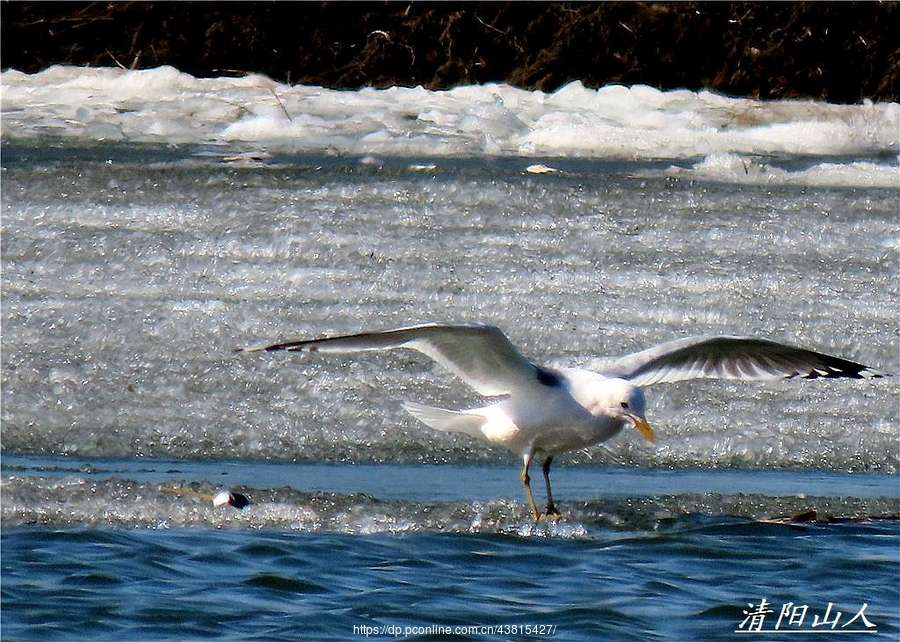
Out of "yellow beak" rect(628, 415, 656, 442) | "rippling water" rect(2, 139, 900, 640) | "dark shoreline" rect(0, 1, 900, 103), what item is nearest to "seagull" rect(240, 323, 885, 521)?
"yellow beak" rect(628, 415, 656, 442)

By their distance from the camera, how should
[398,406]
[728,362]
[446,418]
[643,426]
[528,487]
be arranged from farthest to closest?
[398,406]
[728,362]
[528,487]
[446,418]
[643,426]

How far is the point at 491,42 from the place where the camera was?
42.3 ft

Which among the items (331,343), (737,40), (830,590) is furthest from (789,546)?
(737,40)

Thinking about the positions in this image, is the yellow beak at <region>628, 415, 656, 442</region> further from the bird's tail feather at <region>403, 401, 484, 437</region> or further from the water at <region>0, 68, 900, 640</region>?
the bird's tail feather at <region>403, 401, 484, 437</region>

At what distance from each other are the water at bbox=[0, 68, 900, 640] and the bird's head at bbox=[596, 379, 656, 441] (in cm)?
39

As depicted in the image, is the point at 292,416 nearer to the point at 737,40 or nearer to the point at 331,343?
the point at 331,343

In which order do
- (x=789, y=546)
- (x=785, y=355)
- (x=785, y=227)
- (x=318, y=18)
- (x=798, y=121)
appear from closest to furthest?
(x=789, y=546) < (x=785, y=355) < (x=785, y=227) < (x=798, y=121) < (x=318, y=18)

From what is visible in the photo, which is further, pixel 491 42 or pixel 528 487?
pixel 491 42

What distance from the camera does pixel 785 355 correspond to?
22.4ft

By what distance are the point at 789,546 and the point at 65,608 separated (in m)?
2.66

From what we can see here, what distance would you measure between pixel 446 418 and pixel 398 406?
86 cm

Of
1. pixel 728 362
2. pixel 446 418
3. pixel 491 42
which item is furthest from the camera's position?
pixel 491 42

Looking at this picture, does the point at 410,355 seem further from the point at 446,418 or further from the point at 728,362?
the point at 728,362

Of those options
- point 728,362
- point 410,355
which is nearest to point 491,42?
point 410,355
